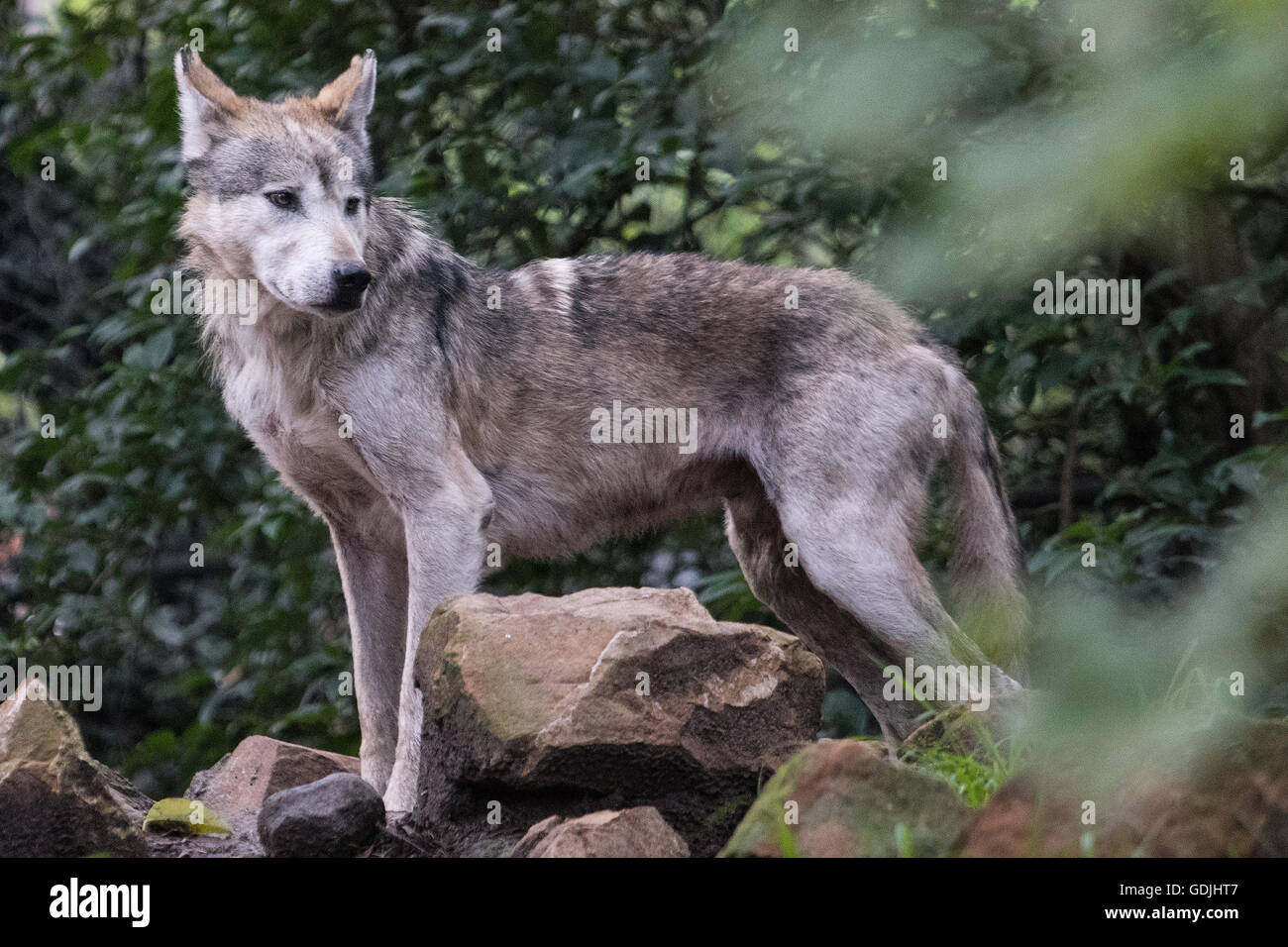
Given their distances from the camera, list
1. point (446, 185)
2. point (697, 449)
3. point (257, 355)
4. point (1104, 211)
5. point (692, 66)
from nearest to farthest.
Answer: point (1104, 211), point (257, 355), point (697, 449), point (692, 66), point (446, 185)

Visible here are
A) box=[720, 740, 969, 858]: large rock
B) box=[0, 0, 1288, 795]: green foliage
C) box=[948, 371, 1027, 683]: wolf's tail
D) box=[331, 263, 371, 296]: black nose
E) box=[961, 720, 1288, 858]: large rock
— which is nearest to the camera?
box=[961, 720, 1288, 858]: large rock

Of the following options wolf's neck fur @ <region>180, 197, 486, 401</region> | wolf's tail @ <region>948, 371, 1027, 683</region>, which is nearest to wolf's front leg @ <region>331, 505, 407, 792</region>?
wolf's neck fur @ <region>180, 197, 486, 401</region>

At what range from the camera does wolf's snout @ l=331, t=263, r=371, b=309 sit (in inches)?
153

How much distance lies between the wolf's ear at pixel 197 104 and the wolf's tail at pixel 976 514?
282 centimetres

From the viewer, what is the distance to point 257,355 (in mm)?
4367

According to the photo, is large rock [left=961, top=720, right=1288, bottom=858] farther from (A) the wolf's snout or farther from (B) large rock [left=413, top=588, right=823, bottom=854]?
(A) the wolf's snout

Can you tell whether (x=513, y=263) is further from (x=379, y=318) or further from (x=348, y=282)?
(x=348, y=282)

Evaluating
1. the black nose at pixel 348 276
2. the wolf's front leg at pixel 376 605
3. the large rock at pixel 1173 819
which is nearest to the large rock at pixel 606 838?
the large rock at pixel 1173 819

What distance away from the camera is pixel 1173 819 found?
205cm

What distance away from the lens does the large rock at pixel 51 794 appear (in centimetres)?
317

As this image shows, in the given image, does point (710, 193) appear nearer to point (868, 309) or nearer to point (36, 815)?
point (868, 309)

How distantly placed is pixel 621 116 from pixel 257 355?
2.53 m

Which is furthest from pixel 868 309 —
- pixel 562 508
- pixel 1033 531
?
pixel 1033 531

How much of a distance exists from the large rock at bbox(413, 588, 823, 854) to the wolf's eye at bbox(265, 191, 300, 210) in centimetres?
154
